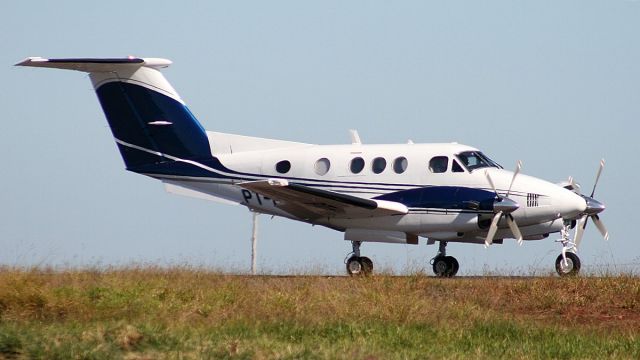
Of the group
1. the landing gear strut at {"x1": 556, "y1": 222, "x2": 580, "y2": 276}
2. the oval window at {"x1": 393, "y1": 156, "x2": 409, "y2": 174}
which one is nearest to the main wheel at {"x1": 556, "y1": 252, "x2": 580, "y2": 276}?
the landing gear strut at {"x1": 556, "y1": 222, "x2": 580, "y2": 276}

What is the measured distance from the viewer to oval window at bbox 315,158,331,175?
26.3 meters

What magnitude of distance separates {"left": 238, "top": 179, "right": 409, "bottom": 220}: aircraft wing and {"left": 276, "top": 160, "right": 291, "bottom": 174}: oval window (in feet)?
3.36

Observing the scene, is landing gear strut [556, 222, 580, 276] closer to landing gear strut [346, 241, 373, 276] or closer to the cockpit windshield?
the cockpit windshield

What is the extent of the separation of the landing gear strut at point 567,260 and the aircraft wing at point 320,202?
3.64 m

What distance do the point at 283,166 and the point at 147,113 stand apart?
12.8 ft

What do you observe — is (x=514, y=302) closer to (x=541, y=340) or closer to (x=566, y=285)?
(x=566, y=285)

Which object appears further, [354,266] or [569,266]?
[354,266]

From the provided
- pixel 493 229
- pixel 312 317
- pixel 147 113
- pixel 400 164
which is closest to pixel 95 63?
pixel 147 113

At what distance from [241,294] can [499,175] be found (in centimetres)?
913

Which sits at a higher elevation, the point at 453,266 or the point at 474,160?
the point at 474,160

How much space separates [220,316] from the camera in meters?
15.3

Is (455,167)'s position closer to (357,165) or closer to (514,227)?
(514,227)

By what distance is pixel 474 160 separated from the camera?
81.9 feet

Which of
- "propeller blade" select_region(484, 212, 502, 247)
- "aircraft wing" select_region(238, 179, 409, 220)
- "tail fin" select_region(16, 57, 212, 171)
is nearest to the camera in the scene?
"propeller blade" select_region(484, 212, 502, 247)
